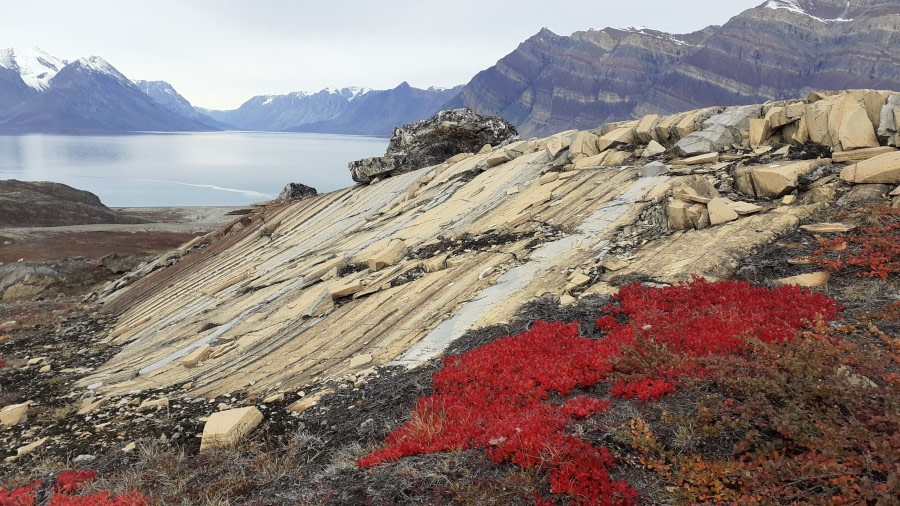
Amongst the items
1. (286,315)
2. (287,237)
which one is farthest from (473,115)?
(286,315)

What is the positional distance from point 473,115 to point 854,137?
866 inches

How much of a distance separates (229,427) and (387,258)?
8.70m

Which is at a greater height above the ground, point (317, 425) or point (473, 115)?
point (473, 115)

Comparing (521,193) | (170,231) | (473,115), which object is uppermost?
(473,115)

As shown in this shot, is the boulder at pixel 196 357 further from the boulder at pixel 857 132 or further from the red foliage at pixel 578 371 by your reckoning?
the boulder at pixel 857 132

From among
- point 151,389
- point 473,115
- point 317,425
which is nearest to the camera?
point 317,425

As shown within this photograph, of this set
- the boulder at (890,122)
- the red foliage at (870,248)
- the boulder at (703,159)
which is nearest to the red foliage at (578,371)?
the red foliage at (870,248)

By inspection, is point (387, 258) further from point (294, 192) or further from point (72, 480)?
point (294, 192)

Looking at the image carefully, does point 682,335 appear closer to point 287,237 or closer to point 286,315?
point 286,315

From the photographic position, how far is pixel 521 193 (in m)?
20.2

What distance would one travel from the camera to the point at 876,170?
13.7 m

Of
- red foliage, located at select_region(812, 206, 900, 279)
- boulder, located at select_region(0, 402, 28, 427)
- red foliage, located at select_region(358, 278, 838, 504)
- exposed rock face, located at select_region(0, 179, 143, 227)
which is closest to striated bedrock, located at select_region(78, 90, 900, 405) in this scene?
red foliage, located at select_region(812, 206, 900, 279)

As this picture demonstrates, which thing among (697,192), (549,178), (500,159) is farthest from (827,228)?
(500,159)

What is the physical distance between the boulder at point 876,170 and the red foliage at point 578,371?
232 inches
